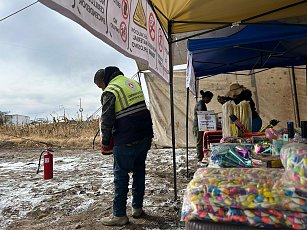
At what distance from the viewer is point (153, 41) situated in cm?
254

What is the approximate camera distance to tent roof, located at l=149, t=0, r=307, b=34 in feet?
9.09

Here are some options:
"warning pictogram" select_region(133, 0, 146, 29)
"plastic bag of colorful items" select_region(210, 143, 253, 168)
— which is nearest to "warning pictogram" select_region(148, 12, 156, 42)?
"warning pictogram" select_region(133, 0, 146, 29)

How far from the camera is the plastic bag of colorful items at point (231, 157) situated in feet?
5.42

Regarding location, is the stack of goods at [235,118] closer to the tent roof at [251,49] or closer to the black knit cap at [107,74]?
the tent roof at [251,49]

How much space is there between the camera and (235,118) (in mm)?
3273

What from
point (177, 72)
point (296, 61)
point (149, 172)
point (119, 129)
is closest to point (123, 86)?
point (119, 129)

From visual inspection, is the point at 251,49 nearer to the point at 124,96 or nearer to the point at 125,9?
the point at 124,96

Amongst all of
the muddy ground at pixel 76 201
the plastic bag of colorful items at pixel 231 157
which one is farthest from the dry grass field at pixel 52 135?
the plastic bag of colorful items at pixel 231 157

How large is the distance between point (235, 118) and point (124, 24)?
6.60ft

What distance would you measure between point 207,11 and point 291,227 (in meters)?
2.50

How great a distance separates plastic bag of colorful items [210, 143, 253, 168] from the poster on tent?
886 millimetres

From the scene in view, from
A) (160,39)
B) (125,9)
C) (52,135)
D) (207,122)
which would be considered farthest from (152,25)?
(52,135)

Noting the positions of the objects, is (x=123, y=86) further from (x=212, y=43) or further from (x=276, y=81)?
(x=276, y=81)

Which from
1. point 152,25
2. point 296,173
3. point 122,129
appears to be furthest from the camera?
point 122,129
